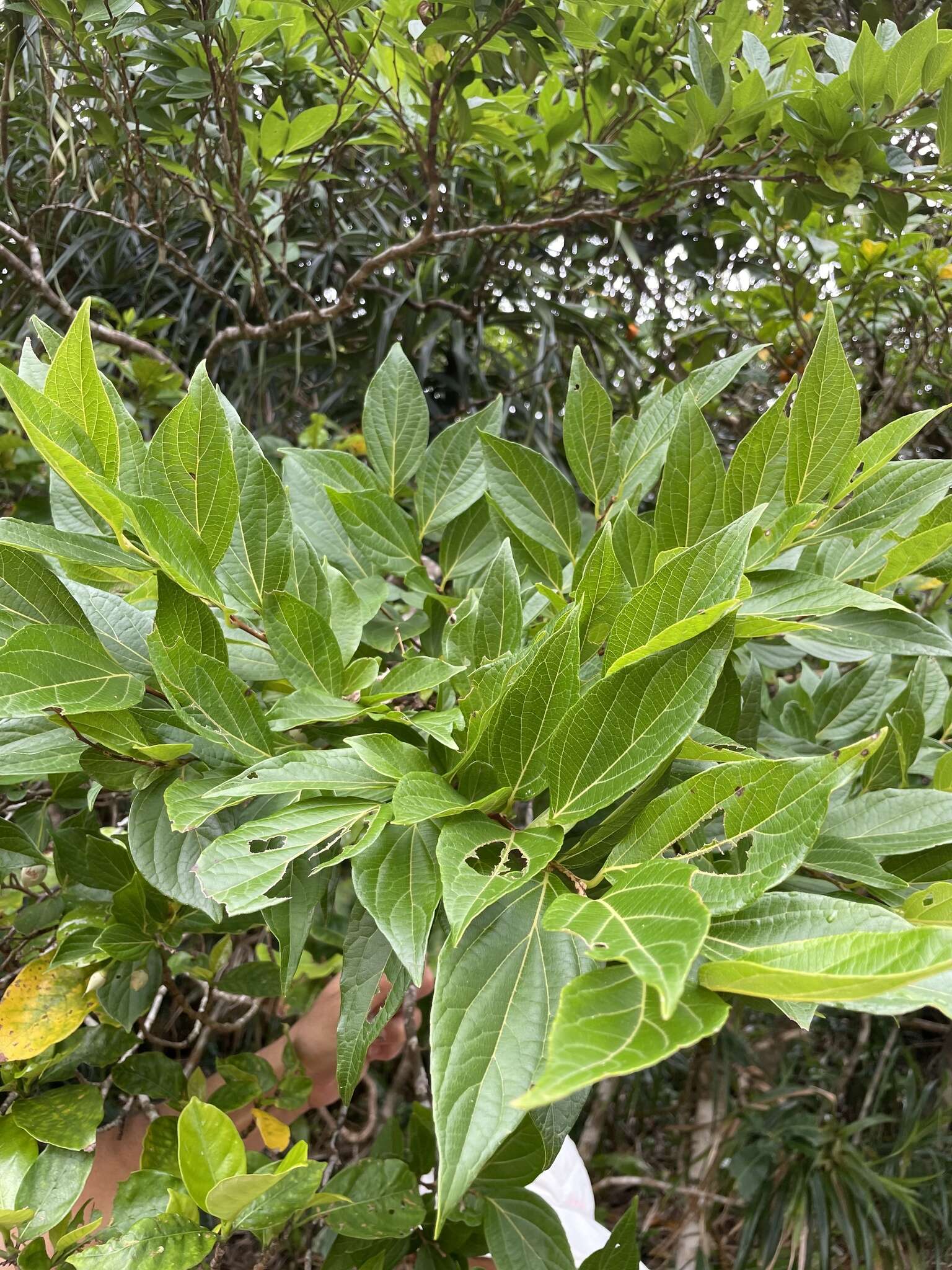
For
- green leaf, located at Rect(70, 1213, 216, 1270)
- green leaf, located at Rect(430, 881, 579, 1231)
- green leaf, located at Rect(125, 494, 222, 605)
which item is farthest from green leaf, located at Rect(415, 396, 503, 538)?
green leaf, located at Rect(70, 1213, 216, 1270)

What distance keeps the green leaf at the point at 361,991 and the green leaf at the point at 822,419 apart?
322 millimetres

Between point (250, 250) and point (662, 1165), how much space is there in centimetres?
233

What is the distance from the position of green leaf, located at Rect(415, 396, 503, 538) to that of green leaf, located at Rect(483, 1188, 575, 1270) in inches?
19.4

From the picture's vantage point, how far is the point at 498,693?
0.40 meters

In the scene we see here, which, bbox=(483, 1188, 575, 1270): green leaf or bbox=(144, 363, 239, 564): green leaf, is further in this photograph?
bbox=(483, 1188, 575, 1270): green leaf

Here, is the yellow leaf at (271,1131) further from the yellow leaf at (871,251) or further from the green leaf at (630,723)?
the yellow leaf at (871,251)

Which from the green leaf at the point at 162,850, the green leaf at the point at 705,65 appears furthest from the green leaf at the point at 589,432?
the green leaf at the point at 705,65

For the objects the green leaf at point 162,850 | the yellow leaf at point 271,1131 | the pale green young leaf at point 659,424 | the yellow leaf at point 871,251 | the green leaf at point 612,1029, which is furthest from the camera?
the yellow leaf at point 871,251

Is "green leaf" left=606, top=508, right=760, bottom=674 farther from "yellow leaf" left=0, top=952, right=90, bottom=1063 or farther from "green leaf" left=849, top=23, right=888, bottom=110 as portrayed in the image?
"green leaf" left=849, top=23, right=888, bottom=110

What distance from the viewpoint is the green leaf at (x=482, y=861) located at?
298 millimetres

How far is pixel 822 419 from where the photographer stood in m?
0.44

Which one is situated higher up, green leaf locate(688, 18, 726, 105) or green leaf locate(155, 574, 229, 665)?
green leaf locate(688, 18, 726, 105)

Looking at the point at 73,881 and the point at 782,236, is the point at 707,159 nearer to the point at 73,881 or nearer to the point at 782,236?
the point at 782,236

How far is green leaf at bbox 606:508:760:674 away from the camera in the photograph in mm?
331
